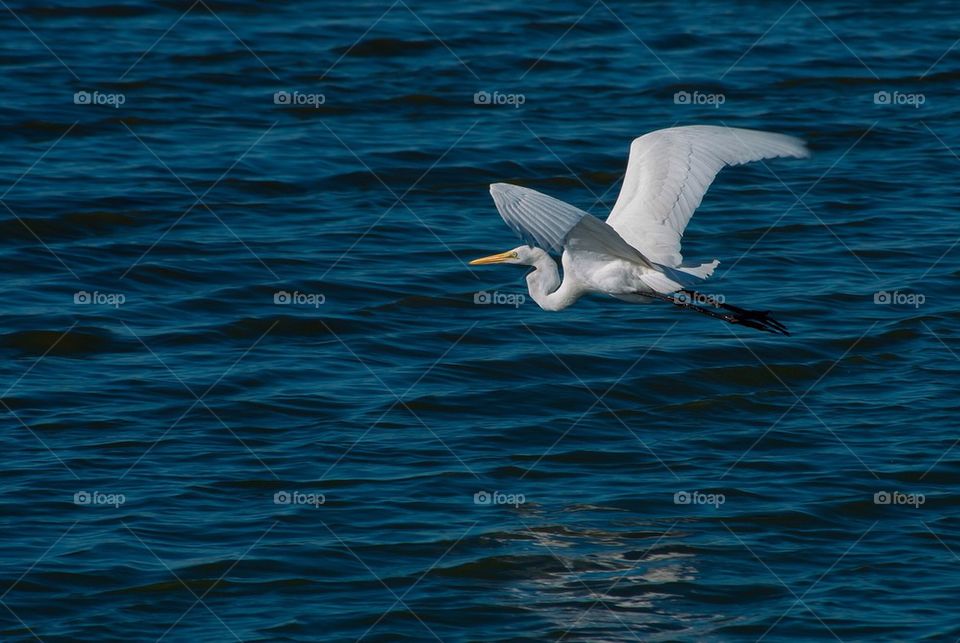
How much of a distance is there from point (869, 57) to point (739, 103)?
3.11m

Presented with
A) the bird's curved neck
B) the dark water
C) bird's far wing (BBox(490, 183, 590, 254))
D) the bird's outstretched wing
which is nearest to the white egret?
the bird's curved neck

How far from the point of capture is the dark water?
33.4ft

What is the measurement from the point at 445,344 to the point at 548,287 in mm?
2223

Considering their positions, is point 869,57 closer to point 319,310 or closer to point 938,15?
point 938,15

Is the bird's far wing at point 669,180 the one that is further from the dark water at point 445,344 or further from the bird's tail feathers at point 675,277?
the dark water at point 445,344

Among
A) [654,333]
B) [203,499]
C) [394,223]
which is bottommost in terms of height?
[203,499]

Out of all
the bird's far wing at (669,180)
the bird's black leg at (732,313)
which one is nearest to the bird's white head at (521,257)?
the bird's far wing at (669,180)

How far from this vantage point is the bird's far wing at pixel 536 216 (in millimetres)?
Result: 8898

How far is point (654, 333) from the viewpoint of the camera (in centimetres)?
1466

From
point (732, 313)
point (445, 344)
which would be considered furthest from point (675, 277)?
point (445, 344)

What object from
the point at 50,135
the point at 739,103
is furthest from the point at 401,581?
the point at 739,103

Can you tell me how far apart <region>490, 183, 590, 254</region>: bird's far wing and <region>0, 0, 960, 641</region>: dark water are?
2.37 meters

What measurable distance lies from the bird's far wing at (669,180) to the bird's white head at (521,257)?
1012 millimetres

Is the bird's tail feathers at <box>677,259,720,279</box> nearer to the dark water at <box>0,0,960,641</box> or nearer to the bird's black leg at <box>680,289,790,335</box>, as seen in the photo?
the bird's black leg at <box>680,289,790,335</box>
